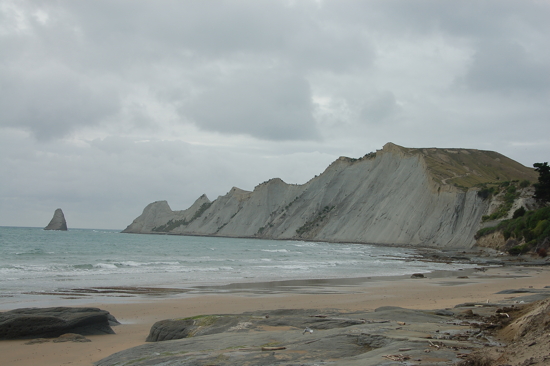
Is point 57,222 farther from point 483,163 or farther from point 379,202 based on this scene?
point 483,163

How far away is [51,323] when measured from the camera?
330 inches

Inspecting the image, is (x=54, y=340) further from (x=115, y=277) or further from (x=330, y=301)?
(x=115, y=277)

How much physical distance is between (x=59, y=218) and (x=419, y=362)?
15675cm

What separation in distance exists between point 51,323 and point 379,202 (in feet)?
212

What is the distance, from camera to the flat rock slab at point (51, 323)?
26.8 ft

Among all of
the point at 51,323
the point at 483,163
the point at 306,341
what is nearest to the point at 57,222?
the point at 483,163

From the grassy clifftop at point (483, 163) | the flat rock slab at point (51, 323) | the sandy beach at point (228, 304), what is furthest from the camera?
the grassy clifftop at point (483, 163)

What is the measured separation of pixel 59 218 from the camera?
144125 millimetres

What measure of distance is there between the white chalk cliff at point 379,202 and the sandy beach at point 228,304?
39.0 metres

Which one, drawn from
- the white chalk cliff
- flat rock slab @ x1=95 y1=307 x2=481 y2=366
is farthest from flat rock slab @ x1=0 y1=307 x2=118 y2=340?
the white chalk cliff

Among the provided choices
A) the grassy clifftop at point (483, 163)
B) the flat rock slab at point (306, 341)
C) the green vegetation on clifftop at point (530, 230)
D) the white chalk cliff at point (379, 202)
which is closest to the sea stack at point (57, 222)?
the white chalk cliff at point (379, 202)

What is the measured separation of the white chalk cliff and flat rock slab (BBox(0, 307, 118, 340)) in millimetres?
49242

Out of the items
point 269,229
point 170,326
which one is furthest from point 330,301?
point 269,229

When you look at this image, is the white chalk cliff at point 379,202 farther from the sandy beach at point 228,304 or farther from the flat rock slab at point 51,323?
the flat rock slab at point 51,323
